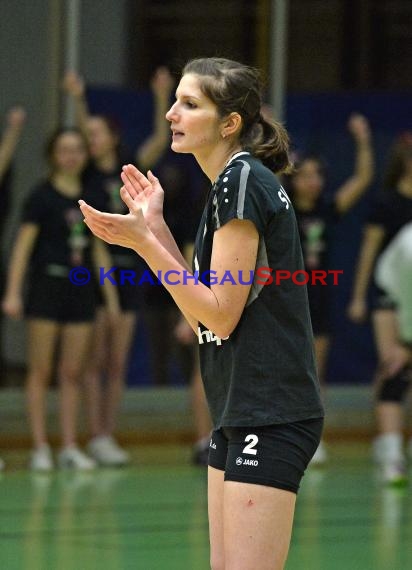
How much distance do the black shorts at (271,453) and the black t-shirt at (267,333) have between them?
3 centimetres

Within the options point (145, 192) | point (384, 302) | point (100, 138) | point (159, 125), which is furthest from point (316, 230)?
point (145, 192)

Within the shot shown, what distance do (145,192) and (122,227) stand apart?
0.22m

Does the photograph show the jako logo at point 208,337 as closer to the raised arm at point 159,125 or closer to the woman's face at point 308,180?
the woman's face at point 308,180

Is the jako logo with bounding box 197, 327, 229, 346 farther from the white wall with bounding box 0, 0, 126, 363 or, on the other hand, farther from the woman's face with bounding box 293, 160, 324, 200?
the white wall with bounding box 0, 0, 126, 363

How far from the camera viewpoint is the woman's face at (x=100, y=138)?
8320 mm

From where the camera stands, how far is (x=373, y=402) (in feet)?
32.1

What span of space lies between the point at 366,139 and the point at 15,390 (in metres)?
3.07

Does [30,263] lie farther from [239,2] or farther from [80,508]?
[239,2]

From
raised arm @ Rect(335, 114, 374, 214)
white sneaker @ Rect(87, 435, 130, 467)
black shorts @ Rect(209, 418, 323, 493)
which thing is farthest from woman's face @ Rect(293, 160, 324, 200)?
black shorts @ Rect(209, 418, 323, 493)

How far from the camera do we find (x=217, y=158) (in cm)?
332

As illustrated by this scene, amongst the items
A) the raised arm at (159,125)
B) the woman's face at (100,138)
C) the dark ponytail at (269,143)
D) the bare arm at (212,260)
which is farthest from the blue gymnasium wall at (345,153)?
the bare arm at (212,260)

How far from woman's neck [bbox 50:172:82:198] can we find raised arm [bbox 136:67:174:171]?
74 centimetres

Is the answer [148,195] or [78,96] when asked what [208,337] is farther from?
[78,96]

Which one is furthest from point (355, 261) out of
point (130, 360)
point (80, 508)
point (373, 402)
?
point (80, 508)
